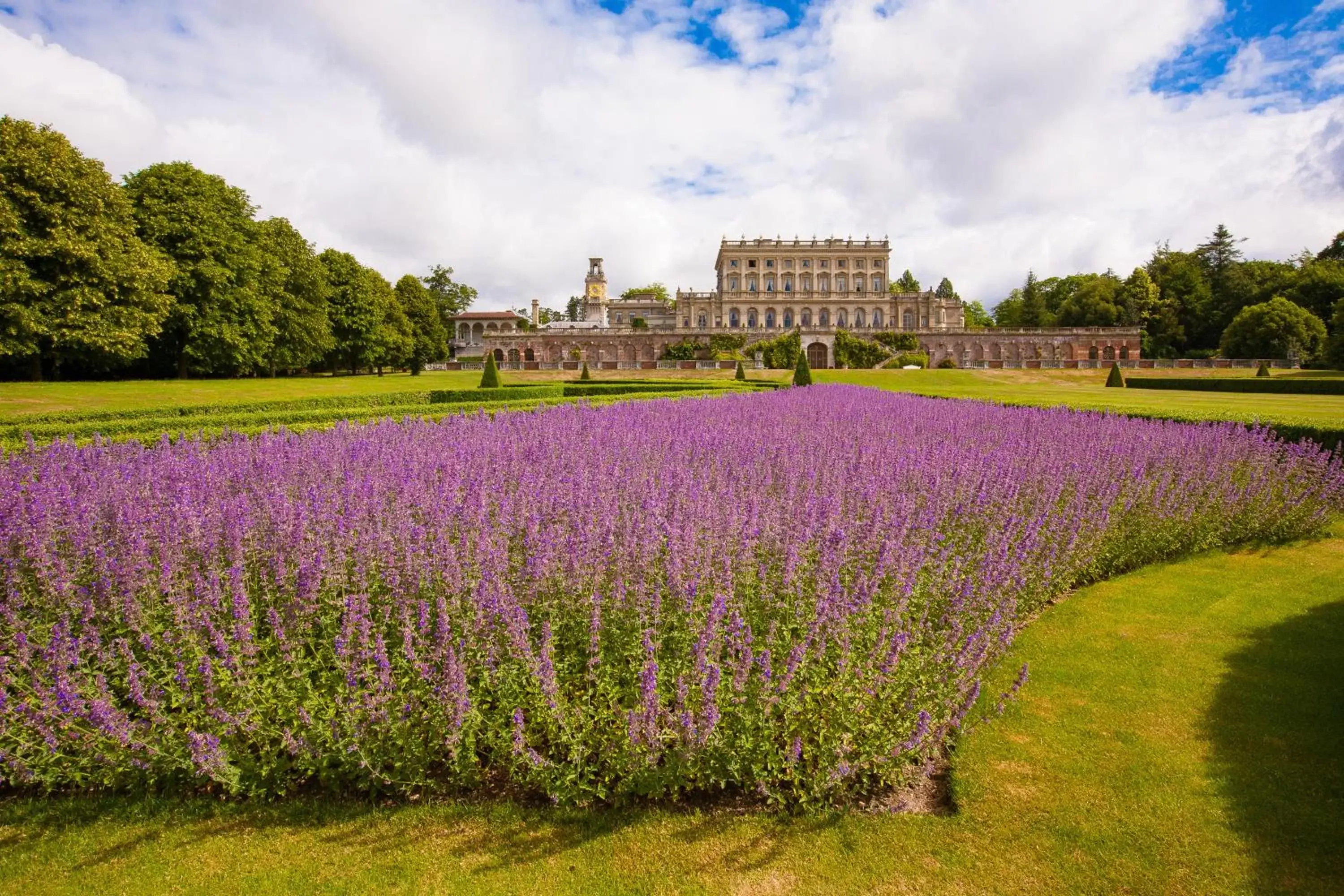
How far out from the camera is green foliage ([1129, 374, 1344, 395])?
31203 millimetres

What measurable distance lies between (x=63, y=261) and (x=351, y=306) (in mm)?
19902

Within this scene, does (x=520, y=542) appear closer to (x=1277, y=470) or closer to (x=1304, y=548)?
(x=1304, y=548)

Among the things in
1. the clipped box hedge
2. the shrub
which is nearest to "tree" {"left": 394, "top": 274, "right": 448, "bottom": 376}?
the clipped box hedge

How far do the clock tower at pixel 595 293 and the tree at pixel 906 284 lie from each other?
4211 cm

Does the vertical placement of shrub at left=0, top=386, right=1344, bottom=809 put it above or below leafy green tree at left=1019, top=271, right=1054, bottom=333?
below

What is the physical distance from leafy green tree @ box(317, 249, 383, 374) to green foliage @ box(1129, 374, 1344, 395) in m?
46.7

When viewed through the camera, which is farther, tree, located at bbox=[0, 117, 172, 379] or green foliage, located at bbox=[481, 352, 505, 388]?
green foliage, located at bbox=[481, 352, 505, 388]

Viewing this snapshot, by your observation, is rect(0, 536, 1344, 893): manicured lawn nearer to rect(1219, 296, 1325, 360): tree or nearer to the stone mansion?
the stone mansion

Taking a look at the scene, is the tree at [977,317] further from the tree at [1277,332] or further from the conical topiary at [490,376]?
the conical topiary at [490,376]

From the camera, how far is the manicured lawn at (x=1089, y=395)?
45.4 feet

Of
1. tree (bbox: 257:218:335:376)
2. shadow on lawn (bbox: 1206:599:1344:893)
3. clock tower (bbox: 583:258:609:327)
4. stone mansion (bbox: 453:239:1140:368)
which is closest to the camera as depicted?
shadow on lawn (bbox: 1206:599:1344:893)

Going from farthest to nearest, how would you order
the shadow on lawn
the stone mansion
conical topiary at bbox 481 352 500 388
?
the stone mansion
conical topiary at bbox 481 352 500 388
the shadow on lawn

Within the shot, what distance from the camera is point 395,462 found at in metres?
6.36

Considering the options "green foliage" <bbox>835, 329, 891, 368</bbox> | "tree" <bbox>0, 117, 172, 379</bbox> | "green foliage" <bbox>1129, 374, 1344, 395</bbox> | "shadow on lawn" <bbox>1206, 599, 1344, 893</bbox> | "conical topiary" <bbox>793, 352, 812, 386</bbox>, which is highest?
"tree" <bbox>0, 117, 172, 379</bbox>
